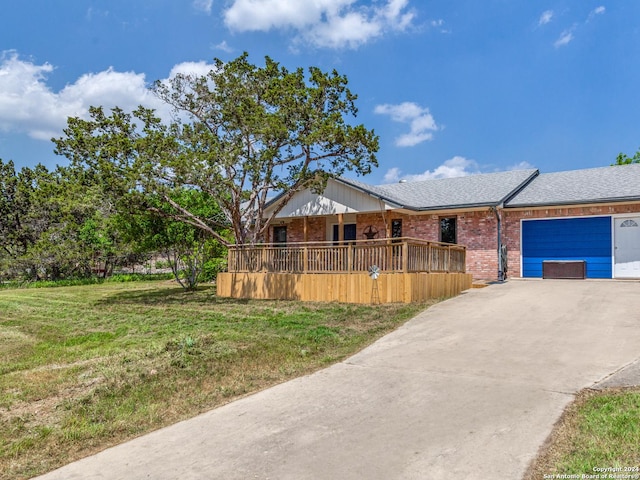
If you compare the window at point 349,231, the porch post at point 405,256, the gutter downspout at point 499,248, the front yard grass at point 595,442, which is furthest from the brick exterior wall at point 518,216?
the front yard grass at point 595,442

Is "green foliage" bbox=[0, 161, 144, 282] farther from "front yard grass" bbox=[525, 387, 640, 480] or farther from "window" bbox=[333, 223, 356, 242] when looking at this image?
"front yard grass" bbox=[525, 387, 640, 480]

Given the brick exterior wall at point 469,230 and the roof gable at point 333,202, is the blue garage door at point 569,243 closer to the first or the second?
the brick exterior wall at point 469,230

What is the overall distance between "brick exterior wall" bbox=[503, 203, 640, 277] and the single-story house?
3 centimetres

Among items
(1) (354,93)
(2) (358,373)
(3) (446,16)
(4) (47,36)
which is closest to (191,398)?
(2) (358,373)

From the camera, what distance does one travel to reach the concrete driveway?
3434 mm

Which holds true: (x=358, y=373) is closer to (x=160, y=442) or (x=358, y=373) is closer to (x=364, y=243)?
(x=160, y=442)

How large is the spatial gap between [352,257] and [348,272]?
0.42 meters

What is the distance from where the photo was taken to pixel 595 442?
3535 mm

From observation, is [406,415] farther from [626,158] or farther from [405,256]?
[626,158]

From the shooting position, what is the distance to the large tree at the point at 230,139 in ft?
42.7

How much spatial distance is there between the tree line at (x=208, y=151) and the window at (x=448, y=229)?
4.65m

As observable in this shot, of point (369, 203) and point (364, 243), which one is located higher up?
point (369, 203)

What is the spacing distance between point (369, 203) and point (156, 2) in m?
8.94

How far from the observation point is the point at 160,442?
4035 mm
